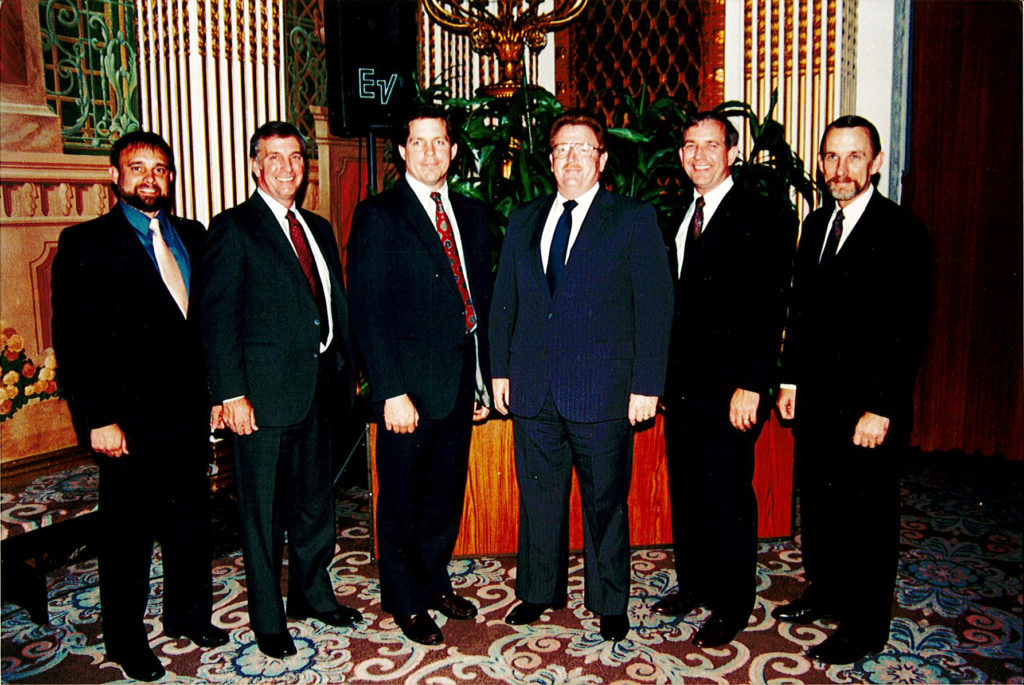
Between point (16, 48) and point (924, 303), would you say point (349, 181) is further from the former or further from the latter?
point (924, 303)

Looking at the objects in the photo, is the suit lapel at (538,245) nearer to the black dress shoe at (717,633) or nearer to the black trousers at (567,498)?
the black trousers at (567,498)

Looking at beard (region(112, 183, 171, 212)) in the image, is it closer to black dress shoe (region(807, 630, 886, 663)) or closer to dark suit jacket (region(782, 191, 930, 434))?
dark suit jacket (region(782, 191, 930, 434))

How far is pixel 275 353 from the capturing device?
2.07m

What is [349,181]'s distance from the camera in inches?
201

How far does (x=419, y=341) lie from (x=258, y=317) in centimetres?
44

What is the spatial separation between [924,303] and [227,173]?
263 cm

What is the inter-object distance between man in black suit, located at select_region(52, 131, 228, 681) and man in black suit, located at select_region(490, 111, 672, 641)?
0.88 m

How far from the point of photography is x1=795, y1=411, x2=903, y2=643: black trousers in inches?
80.7

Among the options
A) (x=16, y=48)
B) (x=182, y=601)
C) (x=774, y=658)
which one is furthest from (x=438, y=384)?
(x=16, y=48)

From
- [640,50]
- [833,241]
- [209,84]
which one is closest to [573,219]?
[833,241]

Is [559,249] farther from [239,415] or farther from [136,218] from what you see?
[136,218]

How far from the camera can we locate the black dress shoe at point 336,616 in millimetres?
2331

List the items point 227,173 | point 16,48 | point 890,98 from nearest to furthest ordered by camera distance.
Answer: point 227,173
point 16,48
point 890,98

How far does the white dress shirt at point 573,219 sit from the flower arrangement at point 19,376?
2850 mm
